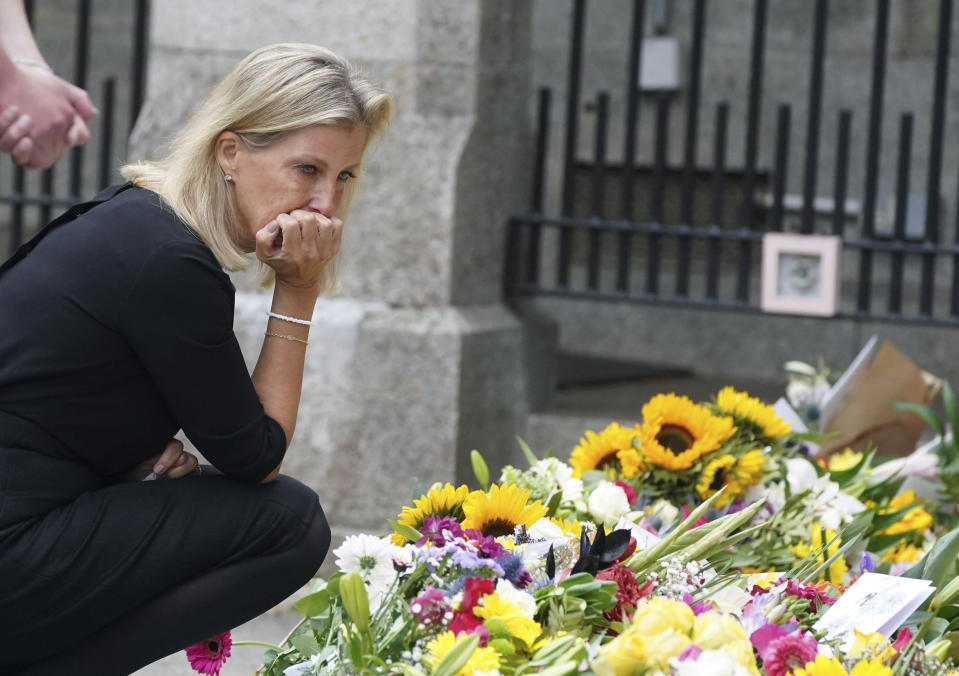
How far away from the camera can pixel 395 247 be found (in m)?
Result: 3.95

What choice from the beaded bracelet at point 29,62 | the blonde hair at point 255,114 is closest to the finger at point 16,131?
the beaded bracelet at point 29,62

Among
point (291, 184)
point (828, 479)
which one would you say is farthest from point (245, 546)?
point (828, 479)

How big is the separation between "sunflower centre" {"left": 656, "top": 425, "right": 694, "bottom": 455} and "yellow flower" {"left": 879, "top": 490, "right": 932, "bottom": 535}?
45cm

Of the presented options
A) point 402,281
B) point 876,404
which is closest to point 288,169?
point 876,404

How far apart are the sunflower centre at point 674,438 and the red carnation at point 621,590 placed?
89cm

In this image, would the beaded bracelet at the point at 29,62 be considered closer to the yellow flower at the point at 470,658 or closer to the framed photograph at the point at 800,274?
the yellow flower at the point at 470,658

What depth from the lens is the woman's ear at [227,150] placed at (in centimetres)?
222

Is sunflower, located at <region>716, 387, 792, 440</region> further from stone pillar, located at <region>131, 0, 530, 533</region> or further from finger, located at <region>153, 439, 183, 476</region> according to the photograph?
stone pillar, located at <region>131, 0, 530, 533</region>

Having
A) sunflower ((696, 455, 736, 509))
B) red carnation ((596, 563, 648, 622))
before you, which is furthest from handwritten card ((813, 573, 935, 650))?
sunflower ((696, 455, 736, 509))

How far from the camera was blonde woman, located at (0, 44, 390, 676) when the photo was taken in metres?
2.08

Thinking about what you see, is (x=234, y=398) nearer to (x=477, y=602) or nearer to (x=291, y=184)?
(x=291, y=184)

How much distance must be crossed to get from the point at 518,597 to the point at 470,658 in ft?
0.45

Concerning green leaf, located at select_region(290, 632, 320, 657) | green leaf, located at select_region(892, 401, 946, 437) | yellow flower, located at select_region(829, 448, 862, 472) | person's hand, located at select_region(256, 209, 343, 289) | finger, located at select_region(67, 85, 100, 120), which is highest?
finger, located at select_region(67, 85, 100, 120)

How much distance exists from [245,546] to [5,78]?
31.5 inches
